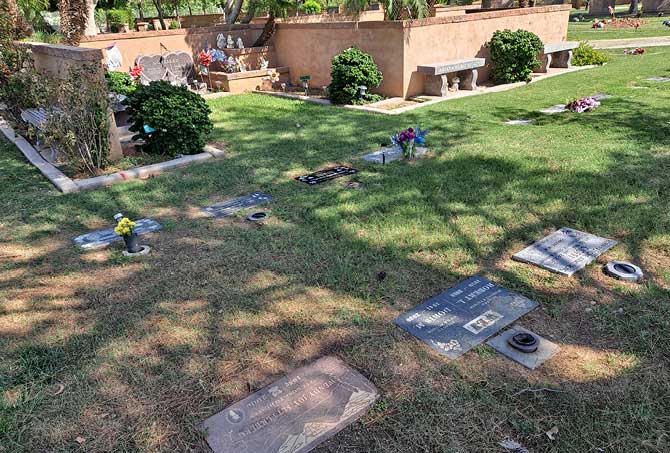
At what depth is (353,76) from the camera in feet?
34.8

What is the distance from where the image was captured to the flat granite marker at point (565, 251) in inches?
154

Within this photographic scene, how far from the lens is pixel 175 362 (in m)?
3.10

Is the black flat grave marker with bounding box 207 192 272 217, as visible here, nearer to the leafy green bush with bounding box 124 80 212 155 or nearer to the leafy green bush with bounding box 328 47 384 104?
the leafy green bush with bounding box 124 80 212 155

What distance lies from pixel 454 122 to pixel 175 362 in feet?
23.4

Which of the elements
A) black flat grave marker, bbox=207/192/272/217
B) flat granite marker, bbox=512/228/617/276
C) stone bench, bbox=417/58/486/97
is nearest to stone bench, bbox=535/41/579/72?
stone bench, bbox=417/58/486/97

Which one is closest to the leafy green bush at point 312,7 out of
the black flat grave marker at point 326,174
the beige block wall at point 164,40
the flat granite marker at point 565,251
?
the beige block wall at point 164,40

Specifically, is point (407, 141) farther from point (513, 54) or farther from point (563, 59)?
point (563, 59)

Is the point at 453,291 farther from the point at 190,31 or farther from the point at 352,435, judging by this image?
the point at 190,31

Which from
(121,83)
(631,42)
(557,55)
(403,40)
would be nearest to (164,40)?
(121,83)

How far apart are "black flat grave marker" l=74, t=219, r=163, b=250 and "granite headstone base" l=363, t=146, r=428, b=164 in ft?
10.1

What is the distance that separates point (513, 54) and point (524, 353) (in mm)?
11233

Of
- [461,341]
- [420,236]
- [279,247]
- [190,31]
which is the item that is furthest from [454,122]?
[190,31]

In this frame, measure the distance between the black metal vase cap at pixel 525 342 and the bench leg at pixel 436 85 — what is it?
9185 millimetres

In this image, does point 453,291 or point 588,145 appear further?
point 588,145
